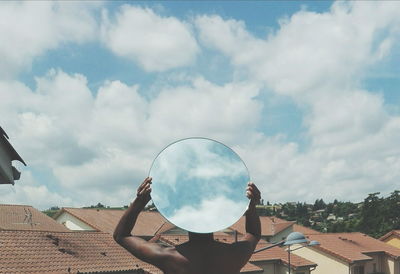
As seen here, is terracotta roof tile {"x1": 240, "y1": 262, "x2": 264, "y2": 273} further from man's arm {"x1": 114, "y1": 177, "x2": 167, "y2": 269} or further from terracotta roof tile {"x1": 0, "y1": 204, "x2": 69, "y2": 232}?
man's arm {"x1": 114, "y1": 177, "x2": 167, "y2": 269}

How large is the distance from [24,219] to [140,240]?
143 ft

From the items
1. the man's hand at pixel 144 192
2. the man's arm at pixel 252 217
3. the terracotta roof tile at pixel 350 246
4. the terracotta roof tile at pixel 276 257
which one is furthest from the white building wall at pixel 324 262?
the man's hand at pixel 144 192

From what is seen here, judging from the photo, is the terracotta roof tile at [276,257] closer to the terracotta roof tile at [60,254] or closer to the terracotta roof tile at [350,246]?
the terracotta roof tile at [350,246]

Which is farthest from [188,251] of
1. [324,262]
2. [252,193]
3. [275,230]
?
[275,230]

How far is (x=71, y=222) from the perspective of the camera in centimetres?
5162

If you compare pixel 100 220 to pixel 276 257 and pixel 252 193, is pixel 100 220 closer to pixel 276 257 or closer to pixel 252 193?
pixel 276 257

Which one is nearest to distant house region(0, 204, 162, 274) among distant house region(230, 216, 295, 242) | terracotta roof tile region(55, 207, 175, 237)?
terracotta roof tile region(55, 207, 175, 237)

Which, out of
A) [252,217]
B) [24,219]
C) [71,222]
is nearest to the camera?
[252,217]

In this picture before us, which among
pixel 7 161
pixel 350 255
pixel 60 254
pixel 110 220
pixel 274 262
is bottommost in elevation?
pixel 7 161

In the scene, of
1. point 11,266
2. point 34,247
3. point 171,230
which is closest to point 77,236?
point 34,247

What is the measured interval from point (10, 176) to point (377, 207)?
86.8 m

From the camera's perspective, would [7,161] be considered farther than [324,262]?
No

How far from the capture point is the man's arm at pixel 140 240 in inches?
190

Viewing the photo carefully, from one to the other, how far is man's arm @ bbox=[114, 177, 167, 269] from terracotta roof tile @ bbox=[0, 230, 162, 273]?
1772 cm
